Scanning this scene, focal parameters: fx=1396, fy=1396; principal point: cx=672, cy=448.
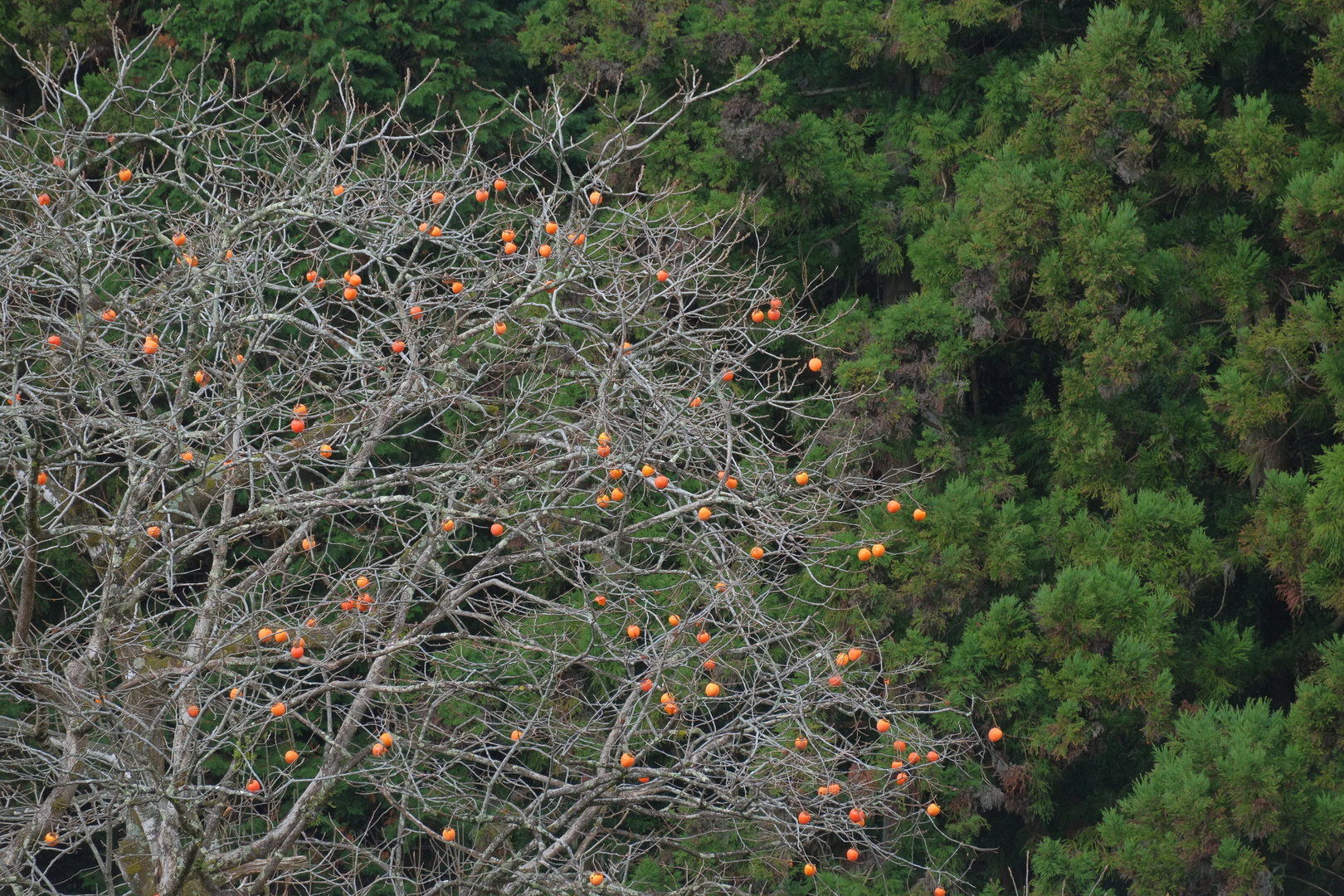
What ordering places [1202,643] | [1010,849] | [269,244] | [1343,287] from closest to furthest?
[269,244], [1343,287], [1202,643], [1010,849]

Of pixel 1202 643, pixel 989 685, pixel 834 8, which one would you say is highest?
pixel 834 8

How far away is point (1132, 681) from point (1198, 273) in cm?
219

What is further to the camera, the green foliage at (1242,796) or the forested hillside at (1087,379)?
the forested hillside at (1087,379)

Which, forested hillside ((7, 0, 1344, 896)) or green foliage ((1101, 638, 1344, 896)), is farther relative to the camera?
forested hillside ((7, 0, 1344, 896))

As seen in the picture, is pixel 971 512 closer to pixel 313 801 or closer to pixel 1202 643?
pixel 1202 643

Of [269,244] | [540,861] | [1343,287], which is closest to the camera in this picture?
[540,861]

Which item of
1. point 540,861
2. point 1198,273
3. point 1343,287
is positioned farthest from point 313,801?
point 1198,273

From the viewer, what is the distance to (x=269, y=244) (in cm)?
529

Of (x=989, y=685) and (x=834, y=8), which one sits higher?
(x=834, y=8)

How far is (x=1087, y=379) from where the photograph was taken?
7215 millimetres

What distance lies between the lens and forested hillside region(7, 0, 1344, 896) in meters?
6.22

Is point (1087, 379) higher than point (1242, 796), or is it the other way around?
point (1087, 379)

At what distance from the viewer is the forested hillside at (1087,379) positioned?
622 centimetres

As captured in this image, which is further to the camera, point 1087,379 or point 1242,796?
point 1087,379
